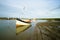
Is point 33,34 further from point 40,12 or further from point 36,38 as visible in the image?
point 40,12

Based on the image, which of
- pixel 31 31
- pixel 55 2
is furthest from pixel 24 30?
pixel 55 2

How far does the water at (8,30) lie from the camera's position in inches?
84.1

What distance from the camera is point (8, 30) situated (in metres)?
2.14

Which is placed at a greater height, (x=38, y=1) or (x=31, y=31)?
(x=38, y=1)

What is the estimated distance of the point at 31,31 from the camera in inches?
84.1

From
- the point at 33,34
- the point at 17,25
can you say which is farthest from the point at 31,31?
the point at 17,25

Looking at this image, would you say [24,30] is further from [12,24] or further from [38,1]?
[38,1]

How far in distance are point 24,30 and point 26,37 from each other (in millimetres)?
107

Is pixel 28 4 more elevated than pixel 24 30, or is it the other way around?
pixel 28 4

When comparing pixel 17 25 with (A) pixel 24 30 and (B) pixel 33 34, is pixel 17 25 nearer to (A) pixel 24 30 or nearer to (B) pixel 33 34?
(A) pixel 24 30

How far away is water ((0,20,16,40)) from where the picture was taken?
2137mm

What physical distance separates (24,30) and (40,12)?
36 cm

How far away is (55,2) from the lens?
2.15 metres

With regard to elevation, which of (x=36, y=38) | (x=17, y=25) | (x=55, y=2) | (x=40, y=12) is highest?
(x=55, y=2)
